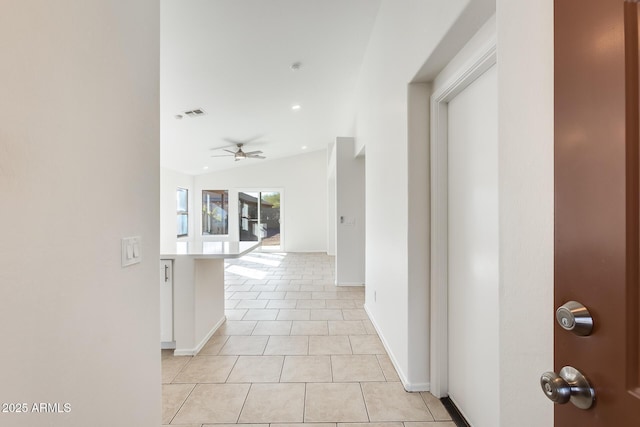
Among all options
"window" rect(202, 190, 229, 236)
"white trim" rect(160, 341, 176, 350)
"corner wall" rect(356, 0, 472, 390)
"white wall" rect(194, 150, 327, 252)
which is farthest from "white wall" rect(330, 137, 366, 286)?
"window" rect(202, 190, 229, 236)

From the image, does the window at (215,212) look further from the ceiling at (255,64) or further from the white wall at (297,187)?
the ceiling at (255,64)

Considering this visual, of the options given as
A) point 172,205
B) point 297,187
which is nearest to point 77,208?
point 172,205

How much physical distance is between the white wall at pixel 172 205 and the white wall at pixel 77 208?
22.0 ft

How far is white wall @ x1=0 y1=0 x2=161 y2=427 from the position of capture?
743 mm

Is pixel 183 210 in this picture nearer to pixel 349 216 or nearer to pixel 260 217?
pixel 260 217

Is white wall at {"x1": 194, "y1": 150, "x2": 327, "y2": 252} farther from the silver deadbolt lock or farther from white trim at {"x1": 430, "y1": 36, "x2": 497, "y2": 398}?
the silver deadbolt lock

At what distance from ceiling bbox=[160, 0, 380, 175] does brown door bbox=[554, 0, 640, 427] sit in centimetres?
278

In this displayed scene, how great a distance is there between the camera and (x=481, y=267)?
60.7 inches

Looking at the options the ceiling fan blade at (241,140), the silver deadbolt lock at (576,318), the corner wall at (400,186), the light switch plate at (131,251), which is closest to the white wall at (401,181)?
the corner wall at (400,186)

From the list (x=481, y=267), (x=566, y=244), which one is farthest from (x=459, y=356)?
(x=566, y=244)

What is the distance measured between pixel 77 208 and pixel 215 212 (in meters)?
9.72

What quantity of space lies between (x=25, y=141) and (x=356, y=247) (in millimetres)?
4698

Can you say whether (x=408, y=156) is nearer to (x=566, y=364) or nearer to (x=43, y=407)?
(x=566, y=364)

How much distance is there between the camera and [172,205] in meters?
8.63
